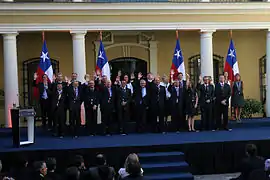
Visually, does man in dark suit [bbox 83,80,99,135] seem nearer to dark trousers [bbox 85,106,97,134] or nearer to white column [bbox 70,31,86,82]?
dark trousers [bbox 85,106,97,134]

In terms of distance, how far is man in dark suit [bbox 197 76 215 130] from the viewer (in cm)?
1388

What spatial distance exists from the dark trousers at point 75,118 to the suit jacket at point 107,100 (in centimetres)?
67

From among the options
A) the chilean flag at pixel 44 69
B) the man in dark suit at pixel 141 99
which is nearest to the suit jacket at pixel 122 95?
the man in dark suit at pixel 141 99

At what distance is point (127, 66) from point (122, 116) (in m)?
5.02

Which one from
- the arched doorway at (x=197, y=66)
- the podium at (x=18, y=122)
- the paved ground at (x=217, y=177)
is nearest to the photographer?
the paved ground at (x=217, y=177)

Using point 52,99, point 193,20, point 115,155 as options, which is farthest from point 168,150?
point 193,20

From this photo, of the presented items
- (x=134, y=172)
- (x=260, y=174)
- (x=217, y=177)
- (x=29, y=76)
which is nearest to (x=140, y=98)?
(x=217, y=177)

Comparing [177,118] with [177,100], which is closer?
[177,100]

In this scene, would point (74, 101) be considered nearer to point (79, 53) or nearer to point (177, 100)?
point (177, 100)

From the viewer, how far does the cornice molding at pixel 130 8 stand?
50.9 feet

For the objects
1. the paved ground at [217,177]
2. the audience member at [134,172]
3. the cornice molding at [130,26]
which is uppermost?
the cornice molding at [130,26]

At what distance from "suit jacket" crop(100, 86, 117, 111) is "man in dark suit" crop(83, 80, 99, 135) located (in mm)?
147

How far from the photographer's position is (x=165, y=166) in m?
10.6

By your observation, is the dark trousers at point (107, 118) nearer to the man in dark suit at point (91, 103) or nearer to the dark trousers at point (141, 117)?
the man in dark suit at point (91, 103)
